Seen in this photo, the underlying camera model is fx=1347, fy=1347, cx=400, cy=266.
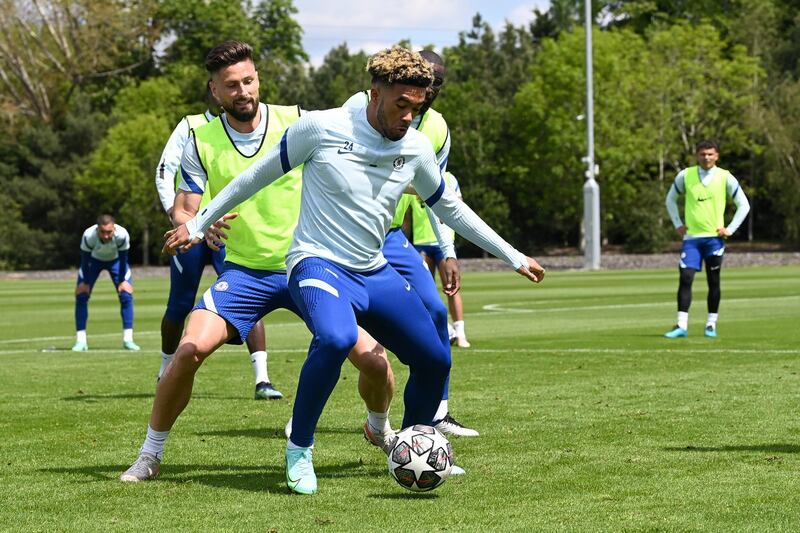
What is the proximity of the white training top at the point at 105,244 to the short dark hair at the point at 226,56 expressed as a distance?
10.4 m

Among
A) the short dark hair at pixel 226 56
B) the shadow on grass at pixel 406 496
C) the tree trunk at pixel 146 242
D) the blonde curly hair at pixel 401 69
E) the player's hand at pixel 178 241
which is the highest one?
the short dark hair at pixel 226 56

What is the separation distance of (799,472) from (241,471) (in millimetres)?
3047

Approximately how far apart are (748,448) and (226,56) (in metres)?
3.90

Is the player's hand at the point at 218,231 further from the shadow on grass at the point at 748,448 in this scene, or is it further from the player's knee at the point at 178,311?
the player's knee at the point at 178,311

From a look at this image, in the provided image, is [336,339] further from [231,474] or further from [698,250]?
[698,250]

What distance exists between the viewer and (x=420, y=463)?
670 cm

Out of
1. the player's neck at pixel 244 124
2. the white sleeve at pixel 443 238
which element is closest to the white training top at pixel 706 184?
the white sleeve at pixel 443 238

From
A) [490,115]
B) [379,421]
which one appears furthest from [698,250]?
[490,115]

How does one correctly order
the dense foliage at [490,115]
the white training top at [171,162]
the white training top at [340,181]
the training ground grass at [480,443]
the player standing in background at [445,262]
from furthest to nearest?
the dense foliage at [490,115] → the white training top at [171,162] → the player standing in background at [445,262] → the white training top at [340,181] → the training ground grass at [480,443]

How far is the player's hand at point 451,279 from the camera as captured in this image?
8.02 m

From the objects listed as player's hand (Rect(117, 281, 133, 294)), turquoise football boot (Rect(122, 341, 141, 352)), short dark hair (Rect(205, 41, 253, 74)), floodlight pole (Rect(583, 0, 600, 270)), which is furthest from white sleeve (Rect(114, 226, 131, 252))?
floodlight pole (Rect(583, 0, 600, 270))

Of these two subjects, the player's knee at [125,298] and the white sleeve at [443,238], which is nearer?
the white sleeve at [443,238]

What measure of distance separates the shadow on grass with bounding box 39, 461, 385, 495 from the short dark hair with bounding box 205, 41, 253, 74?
239 centimetres

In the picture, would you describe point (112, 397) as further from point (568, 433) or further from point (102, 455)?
point (568, 433)
